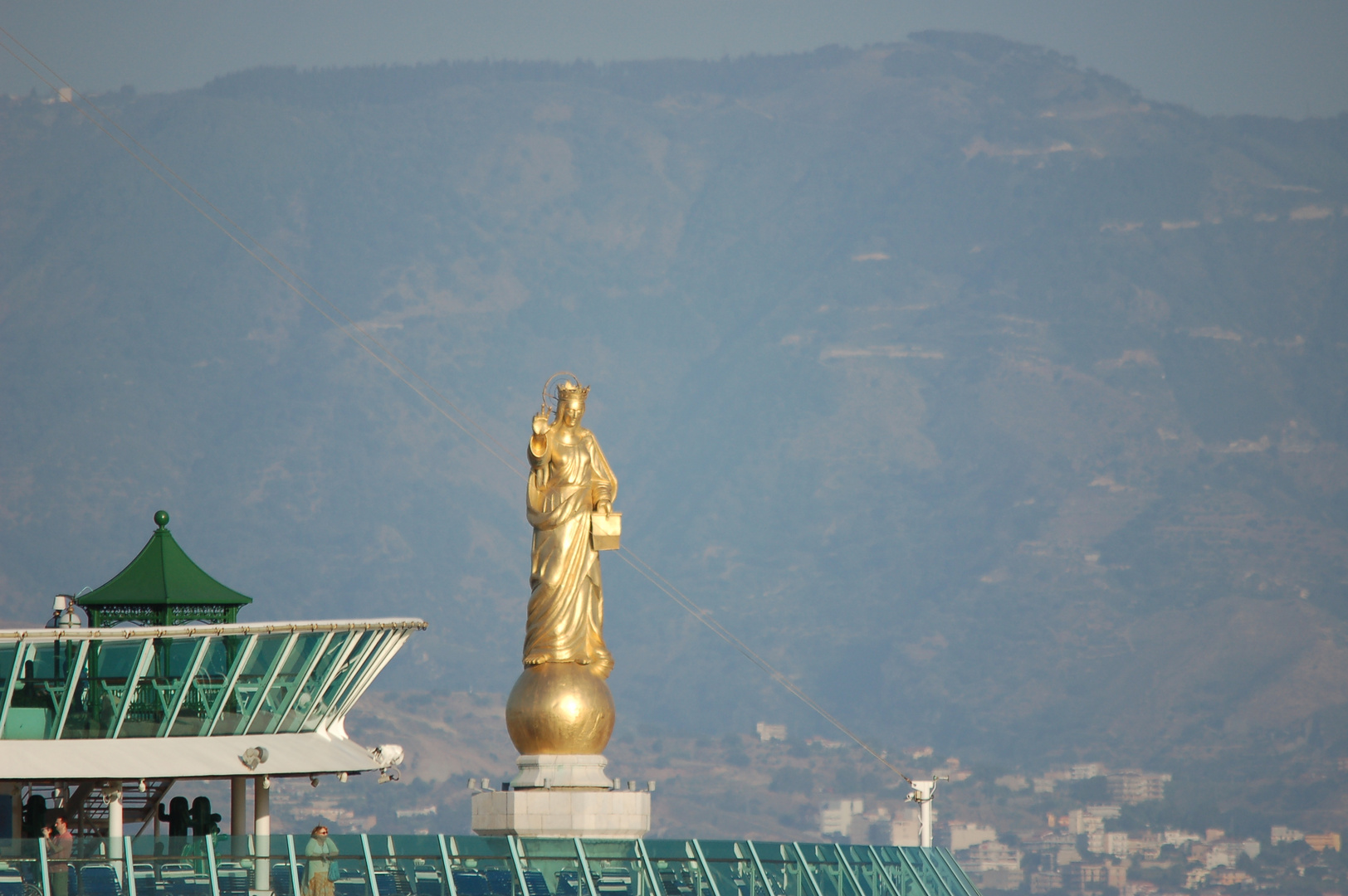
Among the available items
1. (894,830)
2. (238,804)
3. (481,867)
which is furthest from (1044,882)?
(481,867)

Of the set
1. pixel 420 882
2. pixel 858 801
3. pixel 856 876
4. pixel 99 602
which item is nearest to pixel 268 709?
pixel 99 602

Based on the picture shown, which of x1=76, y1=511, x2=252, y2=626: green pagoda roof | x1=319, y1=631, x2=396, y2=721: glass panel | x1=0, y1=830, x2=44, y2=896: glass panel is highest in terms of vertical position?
x1=76, y1=511, x2=252, y2=626: green pagoda roof

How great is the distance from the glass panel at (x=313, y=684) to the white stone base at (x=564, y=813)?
3.83 meters

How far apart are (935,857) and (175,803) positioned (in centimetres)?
1362

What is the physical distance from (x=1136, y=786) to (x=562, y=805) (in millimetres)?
143165

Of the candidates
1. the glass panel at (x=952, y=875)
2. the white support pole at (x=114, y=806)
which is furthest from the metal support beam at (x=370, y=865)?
the glass panel at (x=952, y=875)

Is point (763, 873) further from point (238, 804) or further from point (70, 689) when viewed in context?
point (70, 689)

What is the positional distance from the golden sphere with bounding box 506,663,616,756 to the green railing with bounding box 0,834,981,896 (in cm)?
454

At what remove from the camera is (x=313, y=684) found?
35.2 metres

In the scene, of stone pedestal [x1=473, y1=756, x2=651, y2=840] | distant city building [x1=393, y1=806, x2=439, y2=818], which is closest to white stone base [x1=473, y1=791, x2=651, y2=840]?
stone pedestal [x1=473, y1=756, x2=651, y2=840]

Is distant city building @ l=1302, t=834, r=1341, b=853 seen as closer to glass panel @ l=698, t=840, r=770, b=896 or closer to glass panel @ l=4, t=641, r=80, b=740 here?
glass panel @ l=698, t=840, r=770, b=896

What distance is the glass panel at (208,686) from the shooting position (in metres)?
33.4

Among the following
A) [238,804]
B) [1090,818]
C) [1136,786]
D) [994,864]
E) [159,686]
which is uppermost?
[1136,786]

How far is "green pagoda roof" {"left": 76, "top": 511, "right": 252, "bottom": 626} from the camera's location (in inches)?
1375
